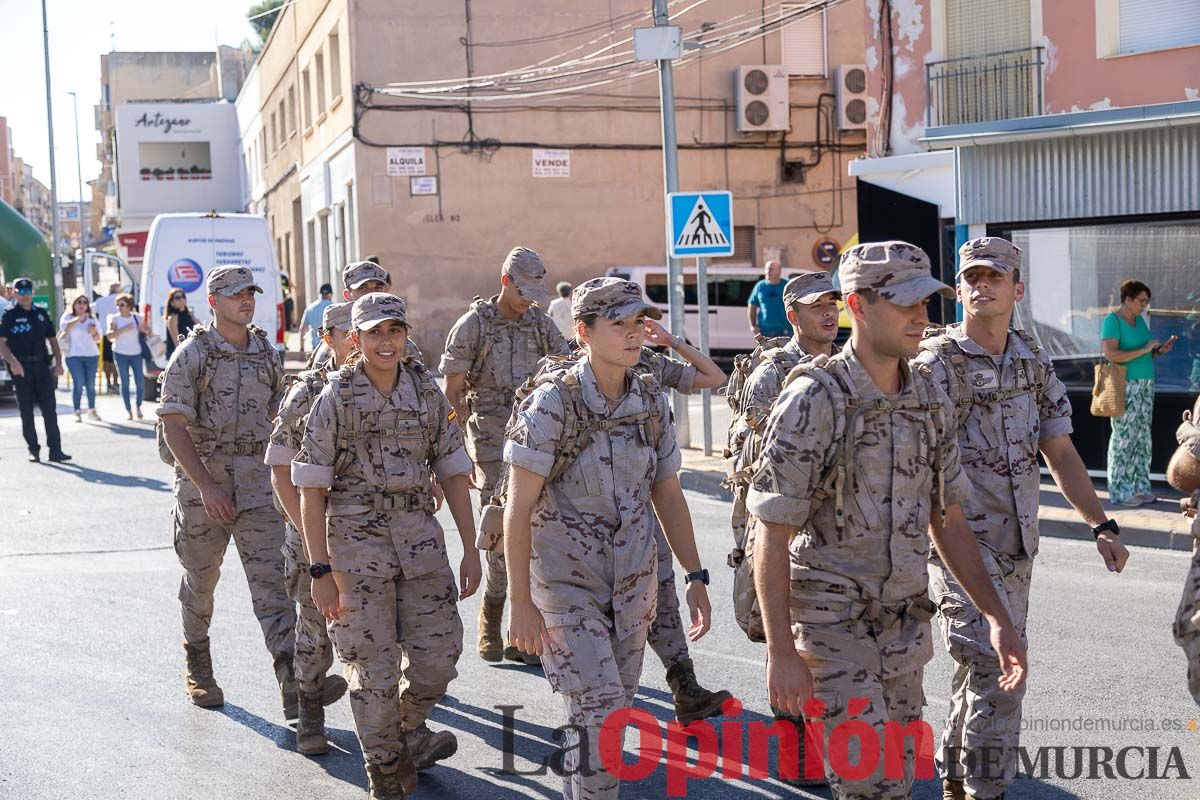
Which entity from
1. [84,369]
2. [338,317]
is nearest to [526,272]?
[338,317]

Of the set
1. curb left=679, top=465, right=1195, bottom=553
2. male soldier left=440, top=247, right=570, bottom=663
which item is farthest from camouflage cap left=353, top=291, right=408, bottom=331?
curb left=679, top=465, right=1195, bottom=553

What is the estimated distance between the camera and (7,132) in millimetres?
122750

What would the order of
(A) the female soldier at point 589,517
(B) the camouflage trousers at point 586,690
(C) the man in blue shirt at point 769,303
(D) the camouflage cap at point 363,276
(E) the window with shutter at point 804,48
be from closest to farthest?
(B) the camouflage trousers at point 586,690, (A) the female soldier at point 589,517, (D) the camouflage cap at point 363,276, (C) the man in blue shirt at point 769,303, (E) the window with shutter at point 804,48

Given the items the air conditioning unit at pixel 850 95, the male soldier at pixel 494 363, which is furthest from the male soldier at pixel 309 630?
the air conditioning unit at pixel 850 95

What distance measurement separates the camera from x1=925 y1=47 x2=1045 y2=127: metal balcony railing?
16.4 m

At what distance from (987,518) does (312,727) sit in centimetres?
293

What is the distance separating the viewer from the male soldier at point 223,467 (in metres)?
6.49

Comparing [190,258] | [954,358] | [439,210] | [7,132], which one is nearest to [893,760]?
[954,358]

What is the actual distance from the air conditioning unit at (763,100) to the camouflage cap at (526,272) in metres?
22.2

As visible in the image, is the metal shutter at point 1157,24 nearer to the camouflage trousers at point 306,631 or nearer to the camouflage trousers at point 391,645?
the camouflage trousers at point 306,631

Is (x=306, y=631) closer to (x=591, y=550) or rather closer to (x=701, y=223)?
(x=591, y=550)

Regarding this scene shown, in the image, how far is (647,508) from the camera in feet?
15.4

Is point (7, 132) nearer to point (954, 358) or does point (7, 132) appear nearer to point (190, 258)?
point (190, 258)

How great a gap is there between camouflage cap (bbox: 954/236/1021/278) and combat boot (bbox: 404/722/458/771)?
8.81ft
